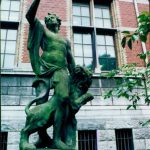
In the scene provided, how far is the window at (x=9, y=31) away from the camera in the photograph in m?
9.47

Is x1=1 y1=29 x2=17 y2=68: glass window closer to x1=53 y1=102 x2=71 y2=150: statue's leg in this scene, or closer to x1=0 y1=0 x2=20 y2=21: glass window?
x1=0 y1=0 x2=20 y2=21: glass window

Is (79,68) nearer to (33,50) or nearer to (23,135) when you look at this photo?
(33,50)

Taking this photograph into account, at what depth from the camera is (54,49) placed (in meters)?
4.48

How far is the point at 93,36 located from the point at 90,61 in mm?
929

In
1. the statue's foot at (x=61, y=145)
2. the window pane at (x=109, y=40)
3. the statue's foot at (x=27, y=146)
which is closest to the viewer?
the statue's foot at (x=27, y=146)

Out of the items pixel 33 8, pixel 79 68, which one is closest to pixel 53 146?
pixel 79 68

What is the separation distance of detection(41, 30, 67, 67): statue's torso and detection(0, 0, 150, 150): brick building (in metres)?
4.19

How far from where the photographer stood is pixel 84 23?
10625 mm

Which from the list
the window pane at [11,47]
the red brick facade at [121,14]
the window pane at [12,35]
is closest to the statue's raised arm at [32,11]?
the red brick facade at [121,14]

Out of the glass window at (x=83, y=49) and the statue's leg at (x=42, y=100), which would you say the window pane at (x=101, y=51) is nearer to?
the glass window at (x=83, y=49)

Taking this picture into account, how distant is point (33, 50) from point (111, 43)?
6.35 m

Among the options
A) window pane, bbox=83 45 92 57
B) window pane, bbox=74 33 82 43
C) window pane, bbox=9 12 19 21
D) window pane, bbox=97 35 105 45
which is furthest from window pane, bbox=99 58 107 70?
window pane, bbox=9 12 19 21

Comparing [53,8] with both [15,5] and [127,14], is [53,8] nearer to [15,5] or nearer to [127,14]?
[15,5]

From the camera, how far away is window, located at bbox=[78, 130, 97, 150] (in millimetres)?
8586
